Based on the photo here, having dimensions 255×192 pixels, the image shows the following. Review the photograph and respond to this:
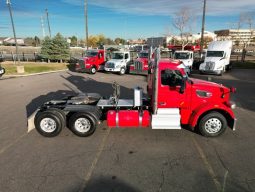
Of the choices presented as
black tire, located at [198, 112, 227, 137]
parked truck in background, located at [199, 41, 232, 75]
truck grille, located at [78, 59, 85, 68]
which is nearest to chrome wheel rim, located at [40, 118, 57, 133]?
black tire, located at [198, 112, 227, 137]

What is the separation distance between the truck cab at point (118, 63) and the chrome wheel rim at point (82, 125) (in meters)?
14.5

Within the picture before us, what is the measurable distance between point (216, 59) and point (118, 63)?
32.7 ft

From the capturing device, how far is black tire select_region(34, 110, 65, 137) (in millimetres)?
7005

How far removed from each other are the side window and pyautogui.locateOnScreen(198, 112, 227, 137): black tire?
4.84 ft

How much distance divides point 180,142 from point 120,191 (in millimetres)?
2945

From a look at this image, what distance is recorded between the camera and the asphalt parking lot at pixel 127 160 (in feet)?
15.7

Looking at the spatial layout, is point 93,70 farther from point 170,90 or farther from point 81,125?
point 170,90

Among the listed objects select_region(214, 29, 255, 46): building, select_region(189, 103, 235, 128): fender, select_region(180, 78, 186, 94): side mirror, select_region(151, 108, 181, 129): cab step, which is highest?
select_region(214, 29, 255, 46): building

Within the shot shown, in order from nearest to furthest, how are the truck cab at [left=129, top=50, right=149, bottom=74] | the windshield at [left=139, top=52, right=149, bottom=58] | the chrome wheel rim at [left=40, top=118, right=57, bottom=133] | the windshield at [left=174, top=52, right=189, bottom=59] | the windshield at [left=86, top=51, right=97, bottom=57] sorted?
the chrome wheel rim at [left=40, top=118, right=57, bottom=133], the truck cab at [left=129, top=50, right=149, bottom=74], the windshield at [left=139, top=52, right=149, bottom=58], the windshield at [left=174, top=52, right=189, bottom=59], the windshield at [left=86, top=51, right=97, bottom=57]

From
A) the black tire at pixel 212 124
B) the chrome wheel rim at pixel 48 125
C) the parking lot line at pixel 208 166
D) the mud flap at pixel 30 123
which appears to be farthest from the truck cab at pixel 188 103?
the mud flap at pixel 30 123

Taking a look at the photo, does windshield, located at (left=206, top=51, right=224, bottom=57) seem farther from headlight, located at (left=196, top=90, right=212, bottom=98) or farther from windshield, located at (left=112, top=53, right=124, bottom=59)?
headlight, located at (left=196, top=90, right=212, bottom=98)

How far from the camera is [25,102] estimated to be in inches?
453

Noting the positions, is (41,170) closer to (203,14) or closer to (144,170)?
(144,170)

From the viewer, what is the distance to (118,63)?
21.3m
